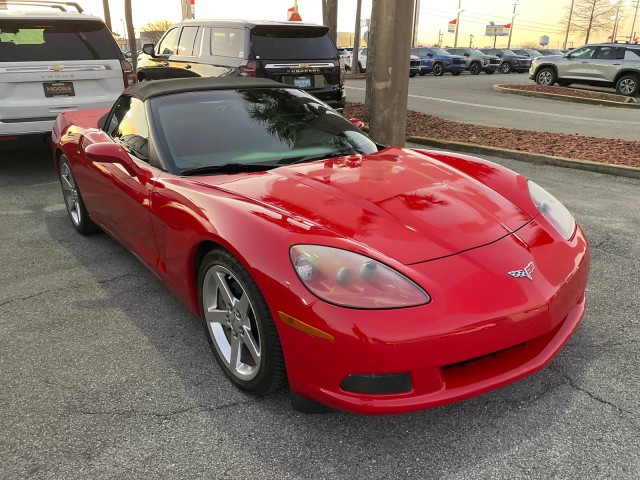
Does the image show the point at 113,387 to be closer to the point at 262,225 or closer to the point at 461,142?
the point at 262,225

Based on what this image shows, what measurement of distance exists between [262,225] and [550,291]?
127cm

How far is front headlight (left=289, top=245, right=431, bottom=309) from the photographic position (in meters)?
2.11

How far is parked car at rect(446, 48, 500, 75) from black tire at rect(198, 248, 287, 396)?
33.9 metres

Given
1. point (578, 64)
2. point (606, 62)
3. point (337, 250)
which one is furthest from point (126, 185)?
point (578, 64)

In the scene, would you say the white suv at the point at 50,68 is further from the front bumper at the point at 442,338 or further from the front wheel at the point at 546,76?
the front wheel at the point at 546,76

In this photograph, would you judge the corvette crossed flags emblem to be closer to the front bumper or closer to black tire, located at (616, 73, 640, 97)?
the front bumper

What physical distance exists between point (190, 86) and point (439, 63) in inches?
1184

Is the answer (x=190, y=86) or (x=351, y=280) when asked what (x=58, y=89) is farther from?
(x=351, y=280)

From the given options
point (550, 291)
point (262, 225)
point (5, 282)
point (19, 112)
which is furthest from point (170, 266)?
point (19, 112)

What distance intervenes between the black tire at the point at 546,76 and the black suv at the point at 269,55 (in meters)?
13.7

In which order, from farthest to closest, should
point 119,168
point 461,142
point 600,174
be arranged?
Answer: point 461,142
point 600,174
point 119,168

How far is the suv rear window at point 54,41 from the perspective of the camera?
20.6ft

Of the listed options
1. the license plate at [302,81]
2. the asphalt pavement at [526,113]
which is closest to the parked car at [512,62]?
the asphalt pavement at [526,113]

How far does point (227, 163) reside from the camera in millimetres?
3172
